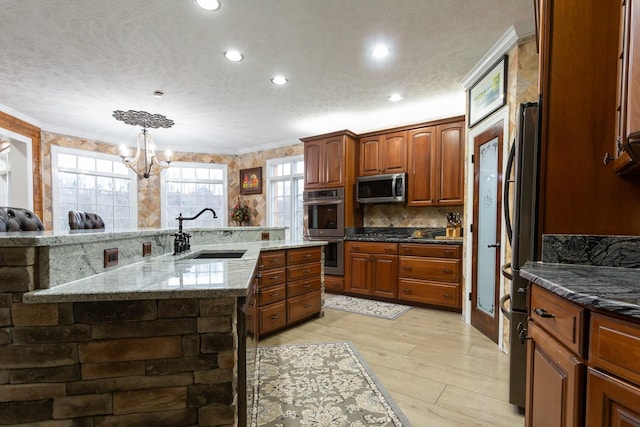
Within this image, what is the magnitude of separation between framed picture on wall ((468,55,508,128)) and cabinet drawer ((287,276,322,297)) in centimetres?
243

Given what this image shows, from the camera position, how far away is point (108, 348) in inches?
37.3

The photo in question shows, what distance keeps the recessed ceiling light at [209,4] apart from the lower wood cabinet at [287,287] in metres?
1.94

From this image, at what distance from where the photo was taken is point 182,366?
0.97 m

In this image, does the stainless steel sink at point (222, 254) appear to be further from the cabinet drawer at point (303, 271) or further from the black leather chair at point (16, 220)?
the black leather chair at point (16, 220)

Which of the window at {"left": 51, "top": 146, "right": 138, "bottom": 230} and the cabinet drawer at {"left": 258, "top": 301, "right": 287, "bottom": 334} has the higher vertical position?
the window at {"left": 51, "top": 146, "right": 138, "bottom": 230}

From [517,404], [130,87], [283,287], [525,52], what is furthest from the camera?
[130,87]

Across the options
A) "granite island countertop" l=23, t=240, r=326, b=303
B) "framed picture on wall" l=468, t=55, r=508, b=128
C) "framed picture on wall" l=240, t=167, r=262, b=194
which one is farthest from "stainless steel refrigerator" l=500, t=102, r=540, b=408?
"framed picture on wall" l=240, t=167, r=262, b=194

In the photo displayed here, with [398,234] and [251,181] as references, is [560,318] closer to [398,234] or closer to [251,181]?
[398,234]

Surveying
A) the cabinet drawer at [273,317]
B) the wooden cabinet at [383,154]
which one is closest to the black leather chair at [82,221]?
the cabinet drawer at [273,317]

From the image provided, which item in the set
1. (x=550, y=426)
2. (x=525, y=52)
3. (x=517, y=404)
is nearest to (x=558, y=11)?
(x=525, y=52)

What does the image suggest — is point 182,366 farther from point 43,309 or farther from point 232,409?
point 43,309

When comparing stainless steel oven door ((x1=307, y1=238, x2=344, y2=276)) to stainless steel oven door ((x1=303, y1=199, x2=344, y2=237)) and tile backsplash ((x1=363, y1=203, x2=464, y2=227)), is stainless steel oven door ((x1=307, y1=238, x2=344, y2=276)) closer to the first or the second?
stainless steel oven door ((x1=303, y1=199, x2=344, y2=237))

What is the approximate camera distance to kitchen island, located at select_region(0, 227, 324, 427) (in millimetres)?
925

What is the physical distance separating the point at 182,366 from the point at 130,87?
3486mm
